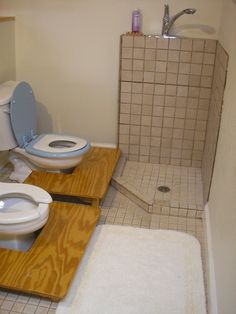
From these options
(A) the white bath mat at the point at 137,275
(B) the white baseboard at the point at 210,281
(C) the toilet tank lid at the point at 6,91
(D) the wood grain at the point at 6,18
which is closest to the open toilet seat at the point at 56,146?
(C) the toilet tank lid at the point at 6,91

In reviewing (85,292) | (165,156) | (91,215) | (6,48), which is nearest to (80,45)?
(6,48)

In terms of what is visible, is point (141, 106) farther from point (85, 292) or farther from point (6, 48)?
point (85, 292)

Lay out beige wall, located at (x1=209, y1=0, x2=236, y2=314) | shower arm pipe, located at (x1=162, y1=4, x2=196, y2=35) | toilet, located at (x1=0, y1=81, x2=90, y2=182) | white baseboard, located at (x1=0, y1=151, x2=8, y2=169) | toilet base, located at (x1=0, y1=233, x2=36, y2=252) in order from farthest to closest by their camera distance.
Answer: white baseboard, located at (x1=0, y1=151, x2=8, y2=169) < shower arm pipe, located at (x1=162, y1=4, x2=196, y2=35) < toilet, located at (x1=0, y1=81, x2=90, y2=182) < toilet base, located at (x1=0, y1=233, x2=36, y2=252) < beige wall, located at (x1=209, y1=0, x2=236, y2=314)

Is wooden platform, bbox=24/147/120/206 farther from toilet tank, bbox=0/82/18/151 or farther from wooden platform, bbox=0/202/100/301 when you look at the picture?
toilet tank, bbox=0/82/18/151

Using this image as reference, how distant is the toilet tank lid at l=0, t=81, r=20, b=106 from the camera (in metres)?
2.71

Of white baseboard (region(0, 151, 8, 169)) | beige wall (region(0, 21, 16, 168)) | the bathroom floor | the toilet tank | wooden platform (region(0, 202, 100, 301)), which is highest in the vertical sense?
beige wall (region(0, 21, 16, 168))

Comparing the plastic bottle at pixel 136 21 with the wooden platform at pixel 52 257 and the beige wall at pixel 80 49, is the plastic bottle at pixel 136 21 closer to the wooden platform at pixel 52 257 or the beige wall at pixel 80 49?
the beige wall at pixel 80 49

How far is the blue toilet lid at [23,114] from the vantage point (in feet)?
9.17

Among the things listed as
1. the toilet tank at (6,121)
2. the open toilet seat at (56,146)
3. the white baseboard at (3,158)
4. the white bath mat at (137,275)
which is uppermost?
the toilet tank at (6,121)

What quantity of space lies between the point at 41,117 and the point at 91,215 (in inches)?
51.0

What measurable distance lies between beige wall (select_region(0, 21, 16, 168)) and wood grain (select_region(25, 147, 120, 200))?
61cm

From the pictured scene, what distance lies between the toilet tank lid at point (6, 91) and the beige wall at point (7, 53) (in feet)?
0.69

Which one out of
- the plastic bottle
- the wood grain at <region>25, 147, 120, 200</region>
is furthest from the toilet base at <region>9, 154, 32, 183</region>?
the plastic bottle

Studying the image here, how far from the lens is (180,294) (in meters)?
2.07
